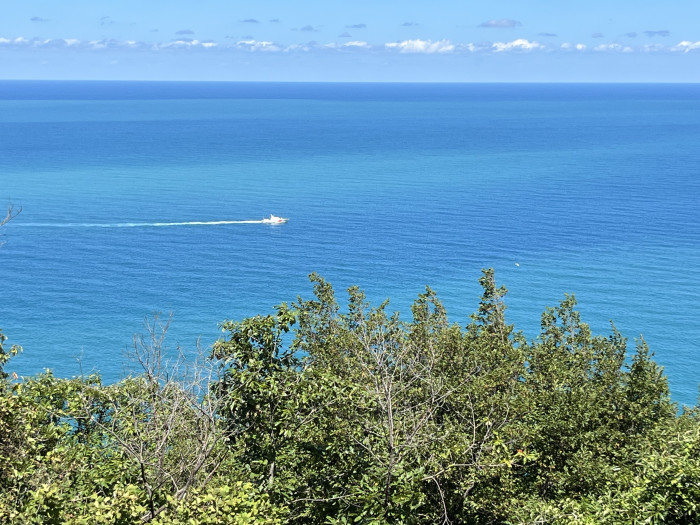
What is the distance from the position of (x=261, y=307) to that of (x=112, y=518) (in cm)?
6890

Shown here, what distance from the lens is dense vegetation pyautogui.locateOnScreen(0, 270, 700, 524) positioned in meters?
15.5

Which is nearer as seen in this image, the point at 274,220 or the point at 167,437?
the point at 167,437

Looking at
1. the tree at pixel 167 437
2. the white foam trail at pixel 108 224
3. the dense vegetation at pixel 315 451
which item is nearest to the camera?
the tree at pixel 167 437

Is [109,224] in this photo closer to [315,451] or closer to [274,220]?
[274,220]

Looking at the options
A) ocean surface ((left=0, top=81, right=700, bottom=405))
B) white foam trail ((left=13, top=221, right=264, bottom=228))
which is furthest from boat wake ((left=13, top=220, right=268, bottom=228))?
ocean surface ((left=0, top=81, right=700, bottom=405))

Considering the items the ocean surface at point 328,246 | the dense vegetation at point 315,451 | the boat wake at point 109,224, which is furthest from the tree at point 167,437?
the boat wake at point 109,224

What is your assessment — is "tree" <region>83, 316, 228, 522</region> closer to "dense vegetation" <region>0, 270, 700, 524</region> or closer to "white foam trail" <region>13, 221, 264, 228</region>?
"dense vegetation" <region>0, 270, 700, 524</region>

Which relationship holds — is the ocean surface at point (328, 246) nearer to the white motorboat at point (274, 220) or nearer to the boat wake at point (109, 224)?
the boat wake at point (109, 224)

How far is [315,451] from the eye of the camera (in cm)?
1842

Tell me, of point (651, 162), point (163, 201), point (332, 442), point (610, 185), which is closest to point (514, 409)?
point (332, 442)

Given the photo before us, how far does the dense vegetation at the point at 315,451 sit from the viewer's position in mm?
15516

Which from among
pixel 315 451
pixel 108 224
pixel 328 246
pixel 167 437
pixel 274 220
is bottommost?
pixel 108 224

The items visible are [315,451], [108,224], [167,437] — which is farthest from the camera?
[108,224]

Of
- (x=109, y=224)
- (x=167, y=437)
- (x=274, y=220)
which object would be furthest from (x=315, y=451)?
(x=109, y=224)
